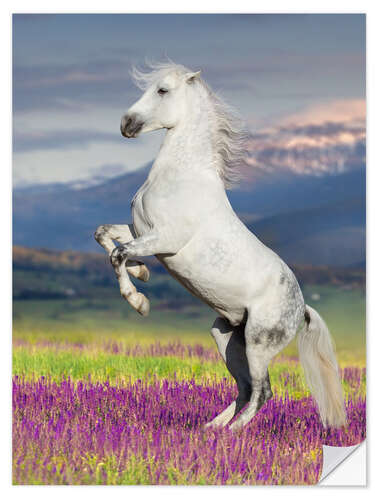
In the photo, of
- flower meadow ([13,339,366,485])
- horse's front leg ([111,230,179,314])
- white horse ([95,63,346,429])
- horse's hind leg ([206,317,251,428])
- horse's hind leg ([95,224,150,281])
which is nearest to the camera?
flower meadow ([13,339,366,485])

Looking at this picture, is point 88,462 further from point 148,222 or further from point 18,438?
point 148,222

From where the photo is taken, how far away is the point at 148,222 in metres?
5.47

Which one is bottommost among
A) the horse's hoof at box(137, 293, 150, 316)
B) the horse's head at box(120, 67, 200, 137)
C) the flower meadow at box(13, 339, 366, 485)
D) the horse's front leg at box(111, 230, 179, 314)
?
the flower meadow at box(13, 339, 366, 485)

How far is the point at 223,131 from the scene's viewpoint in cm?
577

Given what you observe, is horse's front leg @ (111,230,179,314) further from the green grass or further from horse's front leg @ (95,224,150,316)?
the green grass

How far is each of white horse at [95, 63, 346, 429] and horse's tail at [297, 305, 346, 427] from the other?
0.83 feet

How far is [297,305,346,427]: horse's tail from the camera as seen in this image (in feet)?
20.0

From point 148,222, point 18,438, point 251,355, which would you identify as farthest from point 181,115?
point 18,438

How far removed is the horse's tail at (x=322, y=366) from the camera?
6.10m

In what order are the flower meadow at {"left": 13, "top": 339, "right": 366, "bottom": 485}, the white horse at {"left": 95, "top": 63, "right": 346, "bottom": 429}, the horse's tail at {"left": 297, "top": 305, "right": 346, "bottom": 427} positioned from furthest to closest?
the horse's tail at {"left": 297, "top": 305, "right": 346, "bottom": 427}, the white horse at {"left": 95, "top": 63, "right": 346, "bottom": 429}, the flower meadow at {"left": 13, "top": 339, "right": 366, "bottom": 485}

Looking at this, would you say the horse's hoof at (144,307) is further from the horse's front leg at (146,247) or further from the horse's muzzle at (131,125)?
the horse's muzzle at (131,125)

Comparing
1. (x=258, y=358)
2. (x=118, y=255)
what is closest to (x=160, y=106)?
(x=118, y=255)

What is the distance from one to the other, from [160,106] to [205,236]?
978mm

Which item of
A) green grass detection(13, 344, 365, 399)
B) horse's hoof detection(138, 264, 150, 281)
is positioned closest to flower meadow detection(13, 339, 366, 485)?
green grass detection(13, 344, 365, 399)
